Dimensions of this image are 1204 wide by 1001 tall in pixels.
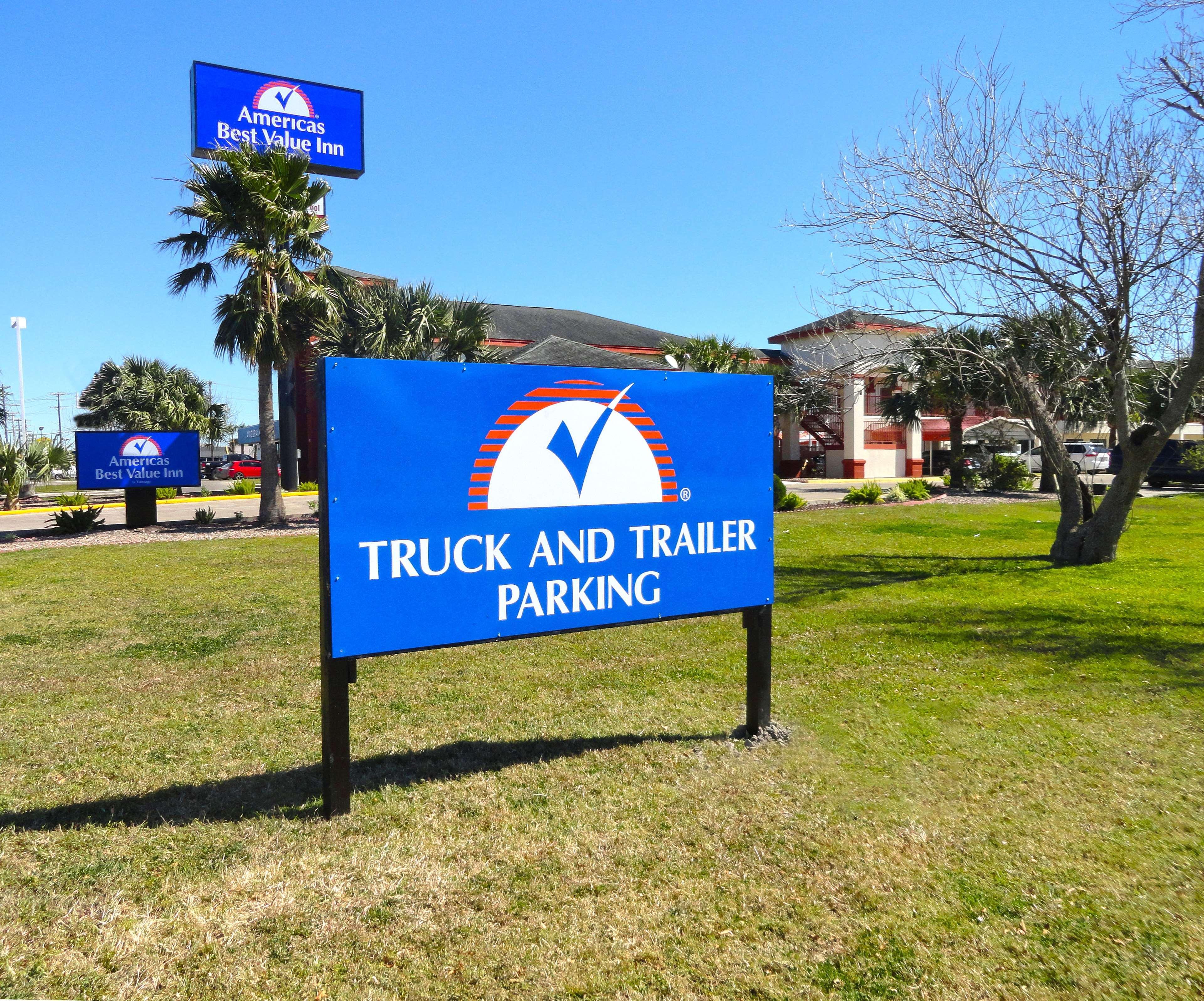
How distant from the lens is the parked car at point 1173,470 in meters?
29.1

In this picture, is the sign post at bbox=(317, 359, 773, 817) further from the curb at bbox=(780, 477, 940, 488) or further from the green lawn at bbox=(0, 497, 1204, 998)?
the curb at bbox=(780, 477, 940, 488)

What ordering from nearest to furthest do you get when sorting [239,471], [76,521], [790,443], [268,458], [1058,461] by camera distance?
1. [1058,461]
2. [76,521]
3. [268,458]
4. [239,471]
5. [790,443]

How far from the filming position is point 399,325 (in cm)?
2036

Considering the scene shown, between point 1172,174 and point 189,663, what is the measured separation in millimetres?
11726

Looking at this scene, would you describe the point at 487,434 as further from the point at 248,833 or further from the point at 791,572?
the point at 791,572

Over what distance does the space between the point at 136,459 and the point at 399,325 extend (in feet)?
21.5

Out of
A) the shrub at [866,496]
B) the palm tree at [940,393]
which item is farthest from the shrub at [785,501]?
the palm tree at [940,393]

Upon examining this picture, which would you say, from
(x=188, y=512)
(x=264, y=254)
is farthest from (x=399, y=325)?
(x=188, y=512)

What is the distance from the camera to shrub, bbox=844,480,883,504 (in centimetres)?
2448

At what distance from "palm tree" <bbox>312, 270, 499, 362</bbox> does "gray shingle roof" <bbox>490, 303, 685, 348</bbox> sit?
50.9ft

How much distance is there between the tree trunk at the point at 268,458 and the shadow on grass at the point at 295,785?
15.5 m

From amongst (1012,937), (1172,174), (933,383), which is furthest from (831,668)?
(933,383)

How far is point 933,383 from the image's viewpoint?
27.6 metres

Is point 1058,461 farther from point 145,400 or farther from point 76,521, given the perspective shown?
point 145,400
